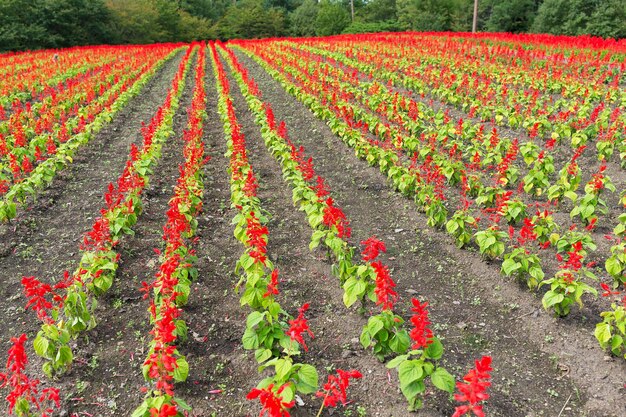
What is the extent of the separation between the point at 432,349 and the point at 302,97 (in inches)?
502

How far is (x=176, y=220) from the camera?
538 cm

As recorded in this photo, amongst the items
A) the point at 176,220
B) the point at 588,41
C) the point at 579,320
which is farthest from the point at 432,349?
the point at 588,41

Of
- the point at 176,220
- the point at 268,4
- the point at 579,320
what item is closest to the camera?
the point at 579,320

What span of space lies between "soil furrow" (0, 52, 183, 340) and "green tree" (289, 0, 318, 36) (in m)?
60.0

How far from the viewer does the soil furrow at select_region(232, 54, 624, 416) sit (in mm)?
4086

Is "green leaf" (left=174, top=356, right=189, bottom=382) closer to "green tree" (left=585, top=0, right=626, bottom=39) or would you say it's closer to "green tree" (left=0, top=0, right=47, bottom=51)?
"green tree" (left=0, top=0, right=47, bottom=51)

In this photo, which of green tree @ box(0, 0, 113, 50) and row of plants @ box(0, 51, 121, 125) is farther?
green tree @ box(0, 0, 113, 50)

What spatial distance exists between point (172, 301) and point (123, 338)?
799mm

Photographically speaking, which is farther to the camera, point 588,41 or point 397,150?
point 588,41

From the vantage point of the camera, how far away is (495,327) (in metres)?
5.00

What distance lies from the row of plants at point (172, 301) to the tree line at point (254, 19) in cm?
3793

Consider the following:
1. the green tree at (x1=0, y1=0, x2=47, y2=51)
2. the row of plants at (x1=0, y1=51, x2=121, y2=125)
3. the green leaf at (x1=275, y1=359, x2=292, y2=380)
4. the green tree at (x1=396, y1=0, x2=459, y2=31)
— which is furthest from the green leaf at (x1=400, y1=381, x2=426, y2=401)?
the green tree at (x1=396, y1=0, x2=459, y2=31)

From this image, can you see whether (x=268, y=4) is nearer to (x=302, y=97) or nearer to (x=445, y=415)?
(x=302, y=97)

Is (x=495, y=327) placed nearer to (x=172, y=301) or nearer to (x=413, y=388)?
(x=413, y=388)
